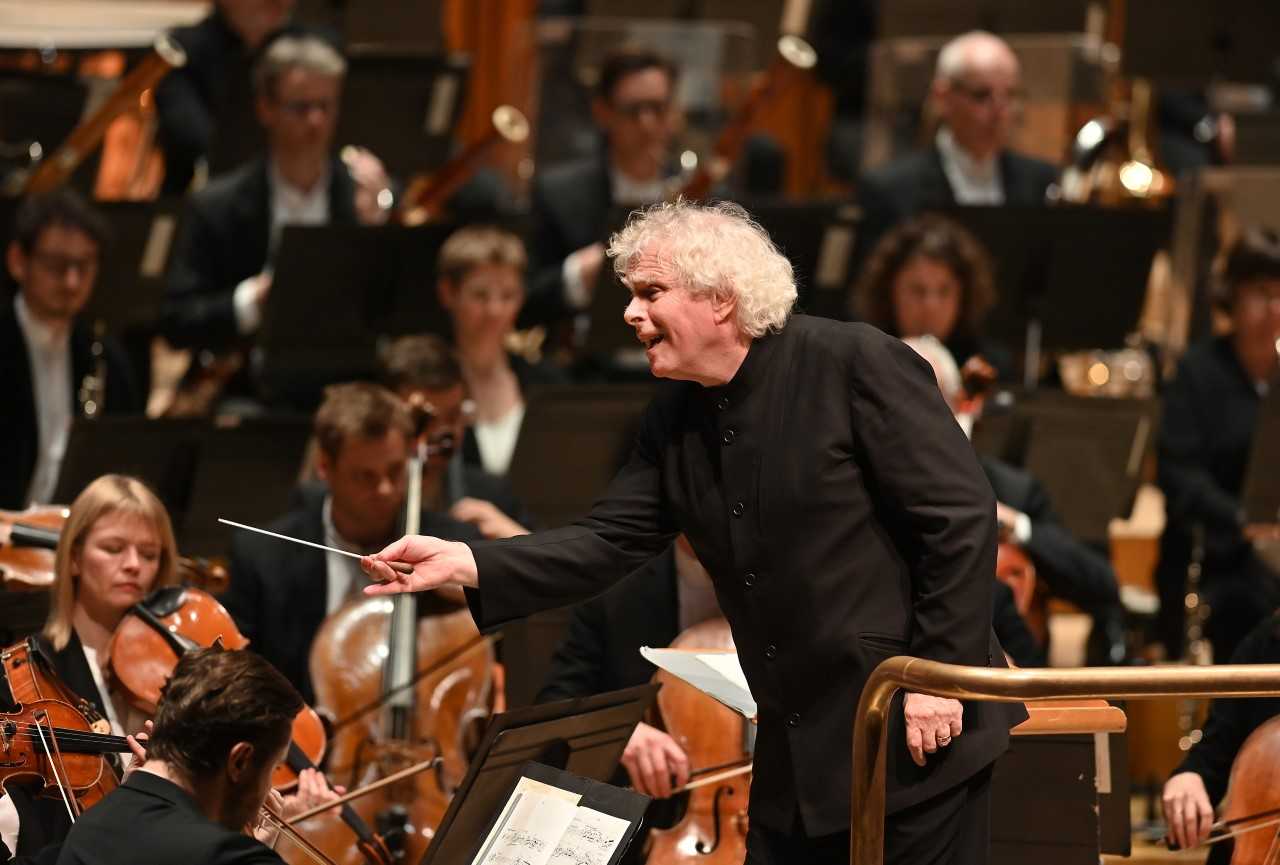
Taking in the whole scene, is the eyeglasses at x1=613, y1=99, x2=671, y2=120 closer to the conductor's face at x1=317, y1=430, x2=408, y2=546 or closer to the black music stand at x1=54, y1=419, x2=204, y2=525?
the black music stand at x1=54, y1=419, x2=204, y2=525

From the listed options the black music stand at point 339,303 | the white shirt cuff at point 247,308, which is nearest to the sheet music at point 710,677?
the black music stand at point 339,303

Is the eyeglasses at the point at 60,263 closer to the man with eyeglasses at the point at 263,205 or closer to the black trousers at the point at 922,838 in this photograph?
the man with eyeglasses at the point at 263,205

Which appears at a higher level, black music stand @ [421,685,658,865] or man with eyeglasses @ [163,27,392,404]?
man with eyeglasses @ [163,27,392,404]

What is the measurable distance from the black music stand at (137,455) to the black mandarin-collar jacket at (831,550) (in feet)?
5.72

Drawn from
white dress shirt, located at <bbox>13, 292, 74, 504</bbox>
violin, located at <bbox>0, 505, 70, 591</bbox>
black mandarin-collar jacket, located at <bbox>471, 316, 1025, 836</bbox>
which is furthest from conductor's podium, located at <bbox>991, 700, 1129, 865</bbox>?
white dress shirt, located at <bbox>13, 292, 74, 504</bbox>

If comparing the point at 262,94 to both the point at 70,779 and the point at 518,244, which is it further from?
the point at 70,779

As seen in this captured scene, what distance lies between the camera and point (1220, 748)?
318cm

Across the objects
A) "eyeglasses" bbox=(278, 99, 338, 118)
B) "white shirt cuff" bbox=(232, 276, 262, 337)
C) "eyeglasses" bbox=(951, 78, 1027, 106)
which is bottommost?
"white shirt cuff" bbox=(232, 276, 262, 337)

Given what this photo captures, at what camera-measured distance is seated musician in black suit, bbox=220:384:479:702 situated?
3.81m

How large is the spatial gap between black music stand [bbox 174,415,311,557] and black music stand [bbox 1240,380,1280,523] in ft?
7.03

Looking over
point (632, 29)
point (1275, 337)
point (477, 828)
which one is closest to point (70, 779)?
point (477, 828)

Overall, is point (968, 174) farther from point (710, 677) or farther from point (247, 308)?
point (710, 677)

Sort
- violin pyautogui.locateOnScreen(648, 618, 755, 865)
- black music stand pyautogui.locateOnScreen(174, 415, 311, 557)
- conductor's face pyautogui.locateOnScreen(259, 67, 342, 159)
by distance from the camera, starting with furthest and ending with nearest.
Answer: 1. conductor's face pyautogui.locateOnScreen(259, 67, 342, 159)
2. black music stand pyautogui.locateOnScreen(174, 415, 311, 557)
3. violin pyautogui.locateOnScreen(648, 618, 755, 865)

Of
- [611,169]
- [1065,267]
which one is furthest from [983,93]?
[611,169]
